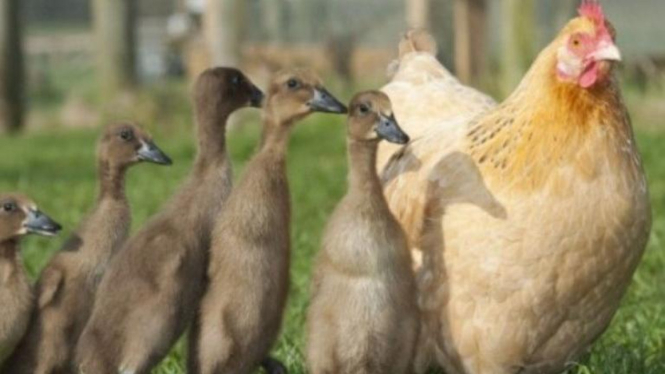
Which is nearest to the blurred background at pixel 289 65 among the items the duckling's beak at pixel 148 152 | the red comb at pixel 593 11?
the duckling's beak at pixel 148 152

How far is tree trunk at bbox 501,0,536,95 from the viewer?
18688 mm

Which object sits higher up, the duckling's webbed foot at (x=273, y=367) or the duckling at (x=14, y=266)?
the duckling at (x=14, y=266)

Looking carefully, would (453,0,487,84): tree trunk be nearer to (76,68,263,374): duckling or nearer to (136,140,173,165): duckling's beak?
(136,140,173,165): duckling's beak

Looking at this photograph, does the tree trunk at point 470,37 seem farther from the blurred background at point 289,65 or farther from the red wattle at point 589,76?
the red wattle at point 589,76

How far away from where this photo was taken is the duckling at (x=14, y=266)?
6.09m

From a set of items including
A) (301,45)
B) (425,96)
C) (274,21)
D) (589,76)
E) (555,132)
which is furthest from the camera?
(274,21)

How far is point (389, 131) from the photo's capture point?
5902 mm

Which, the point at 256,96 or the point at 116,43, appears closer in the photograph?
the point at 256,96

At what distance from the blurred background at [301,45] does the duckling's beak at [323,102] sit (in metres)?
12.6

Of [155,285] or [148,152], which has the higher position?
[148,152]

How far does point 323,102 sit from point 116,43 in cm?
2020

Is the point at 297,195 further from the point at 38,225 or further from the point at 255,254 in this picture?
the point at 255,254

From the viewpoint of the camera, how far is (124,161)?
6434 millimetres

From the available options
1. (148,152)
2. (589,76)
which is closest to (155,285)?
(148,152)
